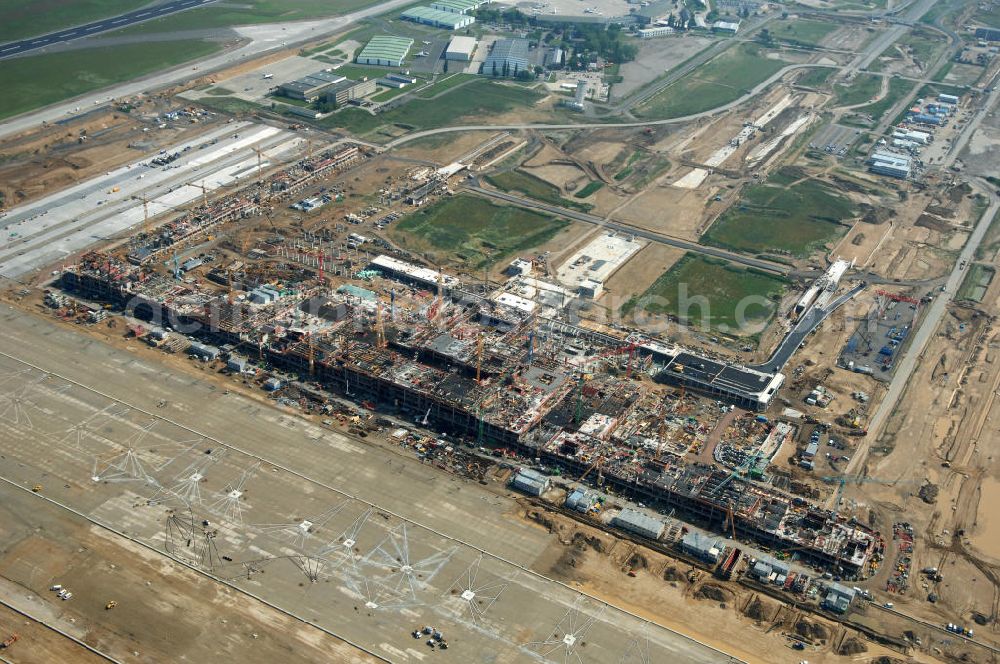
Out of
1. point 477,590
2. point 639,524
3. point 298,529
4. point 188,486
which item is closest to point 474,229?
point 188,486

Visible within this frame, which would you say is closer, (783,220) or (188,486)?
(188,486)

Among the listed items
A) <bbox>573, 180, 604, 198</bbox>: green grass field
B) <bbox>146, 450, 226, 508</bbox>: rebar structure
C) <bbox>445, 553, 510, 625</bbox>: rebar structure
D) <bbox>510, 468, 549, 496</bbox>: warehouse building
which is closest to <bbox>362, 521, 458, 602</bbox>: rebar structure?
<bbox>445, 553, 510, 625</bbox>: rebar structure

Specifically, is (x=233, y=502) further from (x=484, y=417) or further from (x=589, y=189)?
(x=589, y=189)

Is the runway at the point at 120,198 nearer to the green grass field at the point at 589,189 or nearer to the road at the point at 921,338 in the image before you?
the green grass field at the point at 589,189

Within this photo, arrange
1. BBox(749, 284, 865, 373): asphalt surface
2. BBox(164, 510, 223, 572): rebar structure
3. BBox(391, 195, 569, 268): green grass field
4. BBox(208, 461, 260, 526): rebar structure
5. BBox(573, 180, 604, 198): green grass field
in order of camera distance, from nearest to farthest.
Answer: BBox(164, 510, 223, 572): rebar structure < BBox(208, 461, 260, 526): rebar structure < BBox(749, 284, 865, 373): asphalt surface < BBox(391, 195, 569, 268): green grass field < BBox(573, 180, 604, 198): green grass field

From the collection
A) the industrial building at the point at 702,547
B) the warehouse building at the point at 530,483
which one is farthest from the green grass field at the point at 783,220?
the industrial building at the point at 702,547

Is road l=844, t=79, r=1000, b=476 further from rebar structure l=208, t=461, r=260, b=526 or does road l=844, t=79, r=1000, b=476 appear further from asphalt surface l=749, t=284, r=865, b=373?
rebar structure l=208, t=461, r=260, b=526

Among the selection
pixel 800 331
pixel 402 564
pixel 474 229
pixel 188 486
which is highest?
pixel 474 229
